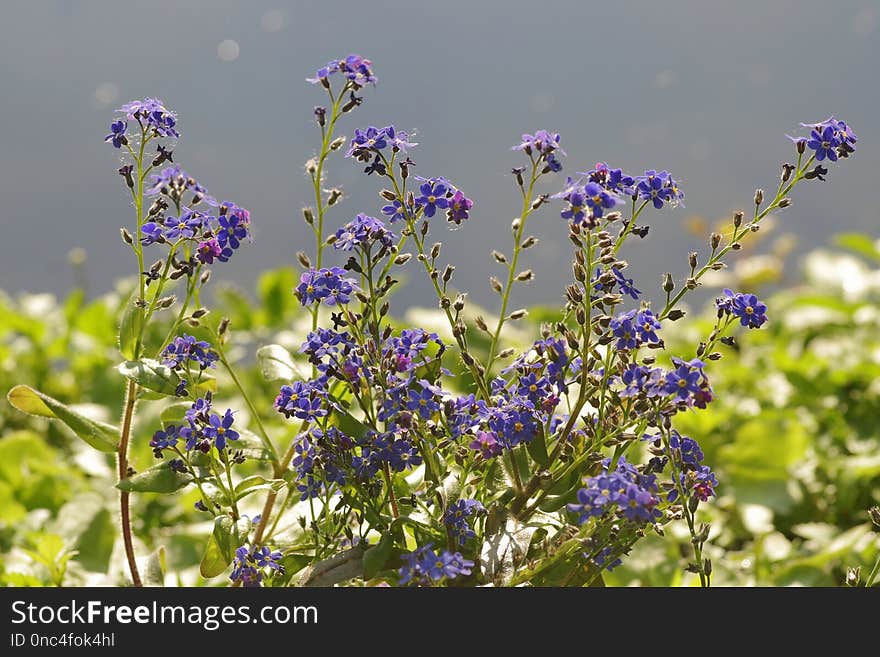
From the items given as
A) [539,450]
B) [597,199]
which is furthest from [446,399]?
[597,199]

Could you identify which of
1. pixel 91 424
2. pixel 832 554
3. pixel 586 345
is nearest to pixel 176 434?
pixel 91 424

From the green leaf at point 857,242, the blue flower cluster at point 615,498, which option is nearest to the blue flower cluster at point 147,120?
the blue flower cluster at point 615,498

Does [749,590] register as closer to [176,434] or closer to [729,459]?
[176,434]

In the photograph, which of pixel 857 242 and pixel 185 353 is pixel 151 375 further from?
pixel 857 242

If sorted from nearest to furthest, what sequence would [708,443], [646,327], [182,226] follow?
[646,327], [182,226], [708,443]

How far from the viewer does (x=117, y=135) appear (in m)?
1.19

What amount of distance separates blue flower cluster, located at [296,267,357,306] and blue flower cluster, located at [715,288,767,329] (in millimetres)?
414

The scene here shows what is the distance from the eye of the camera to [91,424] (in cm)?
133

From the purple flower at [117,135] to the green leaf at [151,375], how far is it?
27 cm

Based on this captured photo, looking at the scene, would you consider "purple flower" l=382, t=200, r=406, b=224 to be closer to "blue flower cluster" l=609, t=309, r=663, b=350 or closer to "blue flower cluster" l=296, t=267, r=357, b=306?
"blue flower cluster" l=296, t=267, r=357, b=306

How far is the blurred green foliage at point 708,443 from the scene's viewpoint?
1.85m

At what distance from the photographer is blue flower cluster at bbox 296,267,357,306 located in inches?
42.8

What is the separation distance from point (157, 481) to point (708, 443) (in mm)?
1648

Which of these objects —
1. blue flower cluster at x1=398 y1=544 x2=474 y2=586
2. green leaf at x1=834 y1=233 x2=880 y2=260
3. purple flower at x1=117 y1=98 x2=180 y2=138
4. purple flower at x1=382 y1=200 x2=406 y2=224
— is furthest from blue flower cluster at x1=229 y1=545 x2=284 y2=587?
green leaf at x1=834 y1=233 x2=880 y2=260
